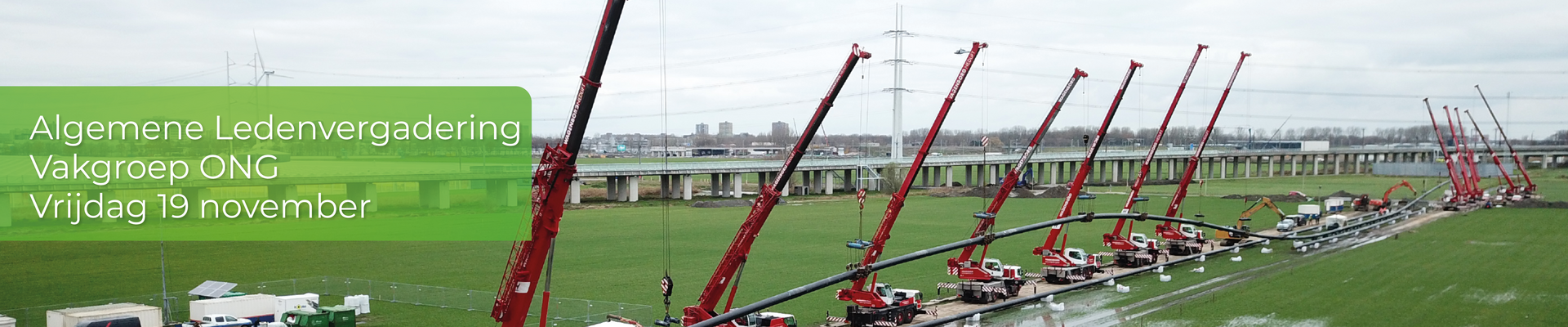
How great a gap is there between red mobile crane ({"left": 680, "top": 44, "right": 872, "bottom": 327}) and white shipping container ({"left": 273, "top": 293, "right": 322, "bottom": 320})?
12.5 metres

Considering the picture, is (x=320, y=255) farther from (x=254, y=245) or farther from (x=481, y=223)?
(x=481, y=223)

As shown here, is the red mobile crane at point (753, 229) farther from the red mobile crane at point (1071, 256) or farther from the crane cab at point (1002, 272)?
the red mobile crane at point (1071, 256)

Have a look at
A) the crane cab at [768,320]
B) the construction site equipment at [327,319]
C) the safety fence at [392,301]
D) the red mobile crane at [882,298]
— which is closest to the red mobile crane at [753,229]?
the crane cab at [768,320]

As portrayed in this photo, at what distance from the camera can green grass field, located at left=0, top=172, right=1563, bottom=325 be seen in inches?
1522

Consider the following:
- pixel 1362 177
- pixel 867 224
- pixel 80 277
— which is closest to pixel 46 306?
pixel 80 277

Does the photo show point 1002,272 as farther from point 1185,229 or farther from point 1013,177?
point 1185,229

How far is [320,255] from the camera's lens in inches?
1999

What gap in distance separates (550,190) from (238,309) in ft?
49.8

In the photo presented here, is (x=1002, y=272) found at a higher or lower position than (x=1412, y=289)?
higher

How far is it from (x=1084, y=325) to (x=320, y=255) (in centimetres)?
3475

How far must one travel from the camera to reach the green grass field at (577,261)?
127 ft

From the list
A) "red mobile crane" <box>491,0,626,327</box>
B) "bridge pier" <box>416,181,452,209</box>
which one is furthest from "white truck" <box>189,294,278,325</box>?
"bridge pier" <box>416,181,452,209</box>

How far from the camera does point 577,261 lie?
4859 centimetres

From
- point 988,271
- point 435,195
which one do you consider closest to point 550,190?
point 988,271
